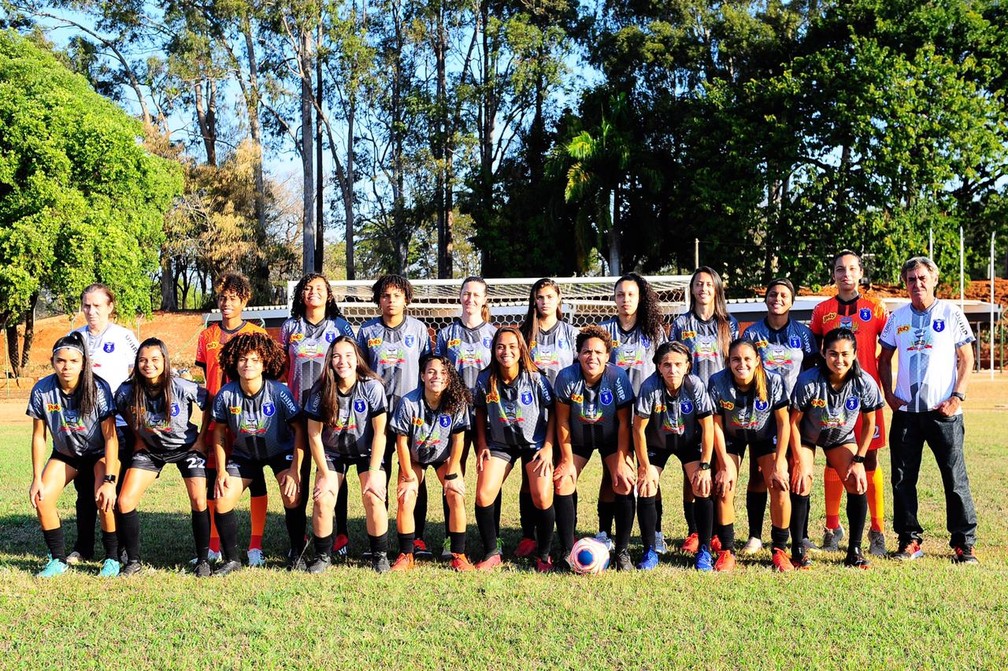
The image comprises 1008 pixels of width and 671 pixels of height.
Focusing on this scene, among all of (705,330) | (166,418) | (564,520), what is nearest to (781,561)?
(564,520)

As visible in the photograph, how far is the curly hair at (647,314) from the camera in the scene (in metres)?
5.36

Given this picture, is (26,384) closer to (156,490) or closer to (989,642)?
(156,490)

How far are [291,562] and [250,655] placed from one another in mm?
1513

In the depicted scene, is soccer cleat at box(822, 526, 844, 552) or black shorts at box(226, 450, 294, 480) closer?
black shorts at box(226, 450, 294, 480)

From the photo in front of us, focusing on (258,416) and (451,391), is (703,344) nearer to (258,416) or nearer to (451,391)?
(451,391)

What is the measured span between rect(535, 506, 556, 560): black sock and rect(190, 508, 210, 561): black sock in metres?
1.91

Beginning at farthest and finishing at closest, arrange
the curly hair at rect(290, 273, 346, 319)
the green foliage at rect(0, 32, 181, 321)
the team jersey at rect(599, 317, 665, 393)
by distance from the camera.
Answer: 1. the green foliage at rect(0, 32, 181, 321)
2. the curly hair at rect(290, 273, 346, 319)
3. the team jersey at rect(599, 317, 665, 393)

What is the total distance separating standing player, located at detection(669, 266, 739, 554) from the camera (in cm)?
538

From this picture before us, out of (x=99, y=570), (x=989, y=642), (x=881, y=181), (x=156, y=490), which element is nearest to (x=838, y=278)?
(x=989, y=642)

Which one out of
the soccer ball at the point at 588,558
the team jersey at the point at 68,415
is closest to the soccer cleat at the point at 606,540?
the soccer ball at the point at 588,558

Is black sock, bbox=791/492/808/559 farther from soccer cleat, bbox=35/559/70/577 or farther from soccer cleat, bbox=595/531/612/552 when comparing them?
soccer cleat, bbox=35/559/70/577

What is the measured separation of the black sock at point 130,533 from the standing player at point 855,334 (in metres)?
4.18

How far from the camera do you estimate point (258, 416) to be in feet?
16.4

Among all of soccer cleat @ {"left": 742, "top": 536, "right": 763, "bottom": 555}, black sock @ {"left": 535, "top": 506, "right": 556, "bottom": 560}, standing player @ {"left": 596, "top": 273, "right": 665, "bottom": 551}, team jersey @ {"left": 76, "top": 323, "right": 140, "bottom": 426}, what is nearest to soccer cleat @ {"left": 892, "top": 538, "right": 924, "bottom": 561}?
soccer cleat @ {"left": 742, "top": 536, "right": 763, "bottom": 555}
